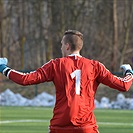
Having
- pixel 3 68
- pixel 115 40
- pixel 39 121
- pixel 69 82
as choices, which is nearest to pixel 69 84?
pixel 69 82

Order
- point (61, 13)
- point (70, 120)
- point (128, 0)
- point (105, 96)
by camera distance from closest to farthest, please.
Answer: point (70, 120) < point (105, 96) < point (61, 13) < point (128, 0)

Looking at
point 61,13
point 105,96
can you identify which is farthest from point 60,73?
point 61,13

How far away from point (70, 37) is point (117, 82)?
0.73 meters

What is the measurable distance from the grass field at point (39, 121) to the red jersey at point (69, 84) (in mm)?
6689

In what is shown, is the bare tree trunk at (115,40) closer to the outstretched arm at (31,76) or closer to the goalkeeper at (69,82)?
the goalkeeper at (69,82)

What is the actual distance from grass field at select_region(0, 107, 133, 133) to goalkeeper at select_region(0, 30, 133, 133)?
6.69 meters

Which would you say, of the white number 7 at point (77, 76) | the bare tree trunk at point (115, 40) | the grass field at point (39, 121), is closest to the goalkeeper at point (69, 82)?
the white number 7 at point (77, 76)

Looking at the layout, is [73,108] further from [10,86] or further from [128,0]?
[128,0]

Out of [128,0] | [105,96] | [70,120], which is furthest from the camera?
[128,0]

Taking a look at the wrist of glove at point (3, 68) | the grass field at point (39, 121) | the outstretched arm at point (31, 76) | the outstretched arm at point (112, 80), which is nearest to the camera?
the outstretched arm at point (31, 76)

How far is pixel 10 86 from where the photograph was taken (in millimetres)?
Result: 27594

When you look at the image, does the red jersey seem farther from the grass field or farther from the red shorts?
the grass field

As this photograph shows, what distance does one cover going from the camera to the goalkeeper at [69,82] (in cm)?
738

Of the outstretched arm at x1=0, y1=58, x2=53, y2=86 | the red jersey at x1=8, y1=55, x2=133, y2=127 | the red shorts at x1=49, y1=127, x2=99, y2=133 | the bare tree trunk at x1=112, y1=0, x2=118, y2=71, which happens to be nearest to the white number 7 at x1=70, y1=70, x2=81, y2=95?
the red jersey at x1=8, y1=55, x2=133, y2=127
